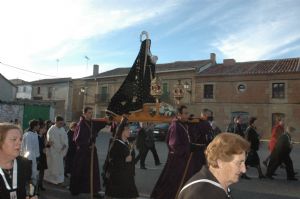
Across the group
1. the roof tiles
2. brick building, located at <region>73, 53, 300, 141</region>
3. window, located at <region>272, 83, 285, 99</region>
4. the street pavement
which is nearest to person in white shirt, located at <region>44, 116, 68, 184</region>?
the street pavement

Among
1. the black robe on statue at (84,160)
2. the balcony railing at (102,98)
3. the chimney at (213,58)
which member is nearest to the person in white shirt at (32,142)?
the black robe on statue at (84,160)

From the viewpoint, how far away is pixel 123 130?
6.62m

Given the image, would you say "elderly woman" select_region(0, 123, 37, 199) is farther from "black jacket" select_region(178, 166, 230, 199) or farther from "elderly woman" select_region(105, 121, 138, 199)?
"elderly woman" select_region(105, 121, 138, 199)

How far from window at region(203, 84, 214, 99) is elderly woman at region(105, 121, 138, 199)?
106 feet

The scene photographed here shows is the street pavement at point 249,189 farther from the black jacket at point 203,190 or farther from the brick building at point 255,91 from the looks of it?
the brick building at point 255,91

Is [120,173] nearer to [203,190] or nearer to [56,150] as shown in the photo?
[56,150]

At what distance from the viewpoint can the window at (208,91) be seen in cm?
3825

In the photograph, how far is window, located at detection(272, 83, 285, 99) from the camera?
34719mm

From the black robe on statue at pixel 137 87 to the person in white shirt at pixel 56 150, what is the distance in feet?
10.1

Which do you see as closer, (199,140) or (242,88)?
(199,140)

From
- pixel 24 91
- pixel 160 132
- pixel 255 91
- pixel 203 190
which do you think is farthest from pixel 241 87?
pixel 24 91

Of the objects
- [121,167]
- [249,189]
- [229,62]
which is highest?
[229,62]

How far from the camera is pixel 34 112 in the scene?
31.3 metres

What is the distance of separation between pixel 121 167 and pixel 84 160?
214 centimetres
